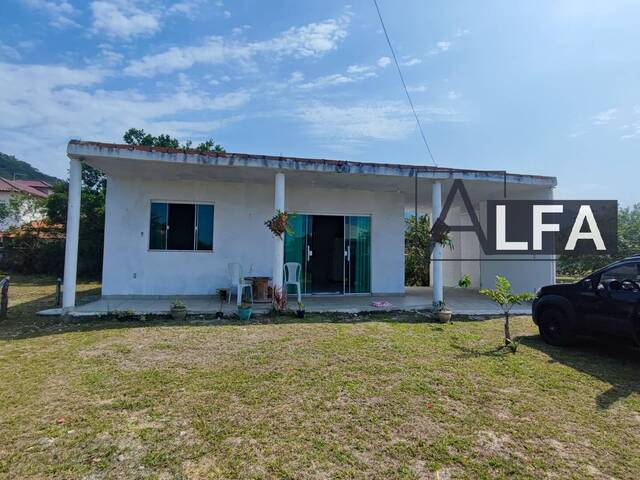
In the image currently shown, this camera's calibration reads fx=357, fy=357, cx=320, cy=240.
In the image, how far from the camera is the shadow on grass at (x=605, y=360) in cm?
377

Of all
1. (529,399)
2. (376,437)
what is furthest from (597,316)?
(376,437)

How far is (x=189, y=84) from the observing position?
8.71 meters

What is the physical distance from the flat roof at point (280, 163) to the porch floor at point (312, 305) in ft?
9.75

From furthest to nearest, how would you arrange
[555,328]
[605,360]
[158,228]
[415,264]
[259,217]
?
[415,264]
[259,217]
[158,228]
[555,328]
[605,360]

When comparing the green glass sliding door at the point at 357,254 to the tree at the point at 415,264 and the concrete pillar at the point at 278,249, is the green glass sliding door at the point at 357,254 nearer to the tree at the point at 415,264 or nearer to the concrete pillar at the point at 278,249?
the concrete pillar at the point at 278,249

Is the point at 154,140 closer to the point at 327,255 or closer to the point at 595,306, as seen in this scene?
the point at 327,255

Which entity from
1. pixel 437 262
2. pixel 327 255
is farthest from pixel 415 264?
pixel 437 262

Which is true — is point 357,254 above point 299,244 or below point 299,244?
below

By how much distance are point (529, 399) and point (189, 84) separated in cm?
913

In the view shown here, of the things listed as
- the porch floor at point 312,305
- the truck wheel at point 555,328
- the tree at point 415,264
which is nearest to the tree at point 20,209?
the porch floor at point 312,305

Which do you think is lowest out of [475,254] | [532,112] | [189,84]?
[475,254]

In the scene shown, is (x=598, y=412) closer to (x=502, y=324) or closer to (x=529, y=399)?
(x=529, y=399)

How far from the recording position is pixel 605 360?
189 inches

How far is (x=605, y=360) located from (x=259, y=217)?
24.7 ft
